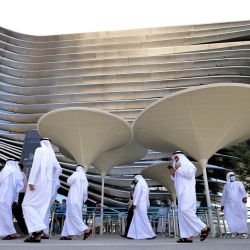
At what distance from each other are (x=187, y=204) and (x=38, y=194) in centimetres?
300

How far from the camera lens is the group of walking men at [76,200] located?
20.5ft

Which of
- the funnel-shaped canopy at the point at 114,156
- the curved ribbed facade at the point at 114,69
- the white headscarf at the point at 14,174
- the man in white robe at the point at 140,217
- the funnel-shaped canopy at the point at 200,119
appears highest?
A: the curved ribbed facade at the point at 114,69

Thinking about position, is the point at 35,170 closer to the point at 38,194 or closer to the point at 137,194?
the point at 38,194

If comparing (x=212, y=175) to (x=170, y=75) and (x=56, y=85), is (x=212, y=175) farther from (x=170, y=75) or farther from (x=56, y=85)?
(x=56, y=85)

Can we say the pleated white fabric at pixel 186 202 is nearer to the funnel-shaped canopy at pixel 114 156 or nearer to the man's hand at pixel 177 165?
the man's hand at pixel 177 165

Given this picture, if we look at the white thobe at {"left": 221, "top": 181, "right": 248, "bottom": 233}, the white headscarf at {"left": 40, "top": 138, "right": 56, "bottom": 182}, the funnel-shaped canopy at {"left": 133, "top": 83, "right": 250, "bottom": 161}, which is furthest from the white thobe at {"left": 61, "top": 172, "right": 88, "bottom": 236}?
the white thobe at {"left": 221, "top": 181, "right": 248, "bottom": 233}

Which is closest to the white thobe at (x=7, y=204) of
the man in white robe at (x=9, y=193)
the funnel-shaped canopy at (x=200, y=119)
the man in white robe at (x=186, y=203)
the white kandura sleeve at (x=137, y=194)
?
the man in white robe at (x=9, y=193)

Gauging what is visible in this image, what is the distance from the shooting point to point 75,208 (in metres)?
8.73

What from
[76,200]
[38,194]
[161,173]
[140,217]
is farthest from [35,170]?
[161,173]

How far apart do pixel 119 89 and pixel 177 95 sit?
27.5 meters

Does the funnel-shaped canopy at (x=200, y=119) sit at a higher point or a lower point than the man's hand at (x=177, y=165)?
higher

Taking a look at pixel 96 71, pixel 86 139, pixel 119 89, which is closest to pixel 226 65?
pixel 119 89

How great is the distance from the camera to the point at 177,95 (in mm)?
9602

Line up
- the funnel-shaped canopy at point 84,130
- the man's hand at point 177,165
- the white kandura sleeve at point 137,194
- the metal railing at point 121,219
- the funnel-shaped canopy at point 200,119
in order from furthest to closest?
the funnel-shaped canopy at point 84,130, the metal railing at point 121,219, the funnel-shaped canopy at point 200,119, the white kandura sleeve at point 137,194, the man's hand at point 177,165
